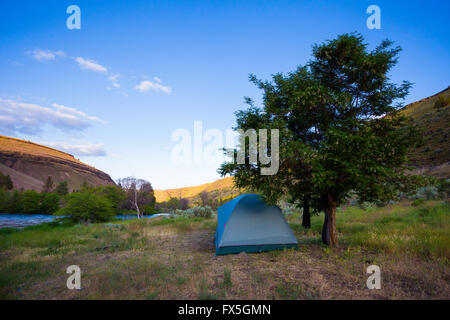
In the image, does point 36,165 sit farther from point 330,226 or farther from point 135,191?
point 330,226

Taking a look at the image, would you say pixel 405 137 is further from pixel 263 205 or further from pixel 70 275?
pixel 70 275

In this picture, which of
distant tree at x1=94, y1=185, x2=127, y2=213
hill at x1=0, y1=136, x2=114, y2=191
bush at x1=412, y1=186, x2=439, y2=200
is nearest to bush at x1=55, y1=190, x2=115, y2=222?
distant tree at x1=94, y1=185, x2=127, y2=213

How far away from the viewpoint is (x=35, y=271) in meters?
6.66

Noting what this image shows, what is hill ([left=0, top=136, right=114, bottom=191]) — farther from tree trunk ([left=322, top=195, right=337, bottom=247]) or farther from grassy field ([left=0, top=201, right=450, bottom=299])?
tree trunk ([left=322, top=195, right=337, bottom=247])

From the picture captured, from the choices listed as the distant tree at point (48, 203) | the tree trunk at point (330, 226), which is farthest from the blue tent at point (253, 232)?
the distant tree at point (48, 203)

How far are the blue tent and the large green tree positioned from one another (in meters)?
1.11

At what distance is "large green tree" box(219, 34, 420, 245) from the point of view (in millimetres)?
7062

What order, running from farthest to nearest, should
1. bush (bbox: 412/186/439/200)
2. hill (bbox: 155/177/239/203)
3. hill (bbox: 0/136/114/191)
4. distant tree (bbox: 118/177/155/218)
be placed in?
hill (bbox: 0/136/114/191) → hill (bbox: 155/177/239/203) → distant tree (bbox: 118/177/155/218) → bush (bbox: 412/186/439/200)

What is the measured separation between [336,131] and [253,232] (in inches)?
200

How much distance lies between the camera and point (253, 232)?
8.37 m

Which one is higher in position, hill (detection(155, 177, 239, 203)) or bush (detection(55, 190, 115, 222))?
bush (detection(55, 190, 115, 222))

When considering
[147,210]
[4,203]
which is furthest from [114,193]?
[4,203]
